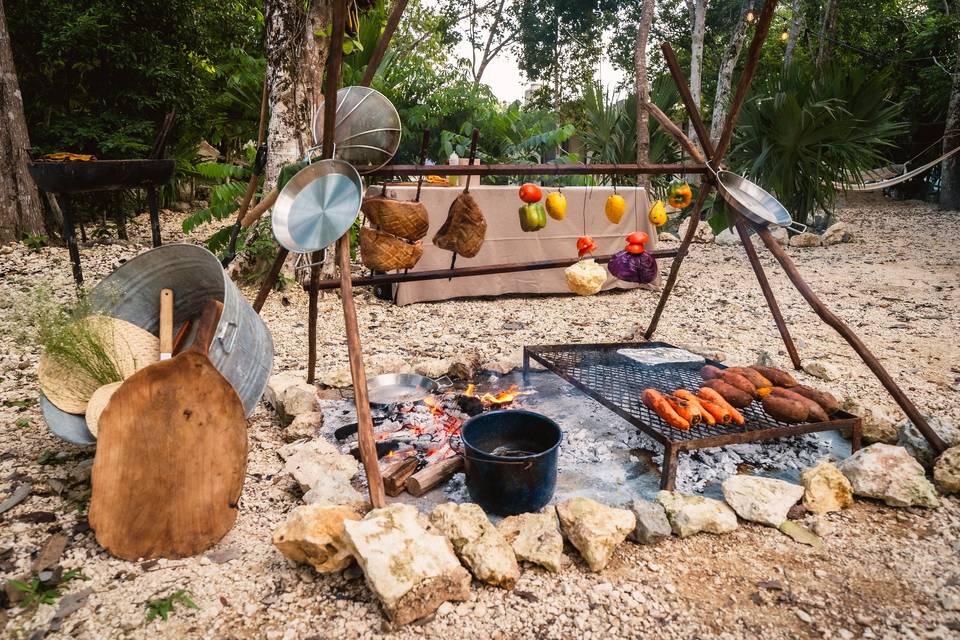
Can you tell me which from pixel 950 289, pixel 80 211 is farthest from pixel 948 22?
pixel 80 211

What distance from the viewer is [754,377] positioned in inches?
115

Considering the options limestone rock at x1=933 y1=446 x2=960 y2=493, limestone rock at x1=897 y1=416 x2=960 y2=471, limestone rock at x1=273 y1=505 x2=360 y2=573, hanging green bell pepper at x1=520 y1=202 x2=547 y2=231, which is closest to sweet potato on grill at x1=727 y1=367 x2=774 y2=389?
limestone rock at x1=897 y1=416 x2=960 y2=471

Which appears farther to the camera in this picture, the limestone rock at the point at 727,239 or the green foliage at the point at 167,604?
the limestone rock at the point at 727,239

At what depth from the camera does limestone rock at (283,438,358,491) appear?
2436mm

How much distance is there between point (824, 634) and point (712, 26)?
25775 mm

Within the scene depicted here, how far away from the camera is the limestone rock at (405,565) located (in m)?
1.71

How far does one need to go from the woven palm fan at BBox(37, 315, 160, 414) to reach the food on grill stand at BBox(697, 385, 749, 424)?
2.74 metres

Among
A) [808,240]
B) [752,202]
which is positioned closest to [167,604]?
[752,202]

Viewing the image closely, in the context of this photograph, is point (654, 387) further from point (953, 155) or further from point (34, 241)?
point (953, 155)

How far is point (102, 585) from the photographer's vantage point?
1854 mm

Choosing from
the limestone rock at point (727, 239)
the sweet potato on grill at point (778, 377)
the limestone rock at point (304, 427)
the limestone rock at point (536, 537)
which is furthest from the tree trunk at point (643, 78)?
the limestone rock at point (536, 537)

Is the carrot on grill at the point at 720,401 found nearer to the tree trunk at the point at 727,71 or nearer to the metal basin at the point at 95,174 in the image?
the metal basin at the point at 95,174

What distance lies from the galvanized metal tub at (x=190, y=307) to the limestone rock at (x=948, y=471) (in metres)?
3.04

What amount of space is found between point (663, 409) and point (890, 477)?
970 mm
